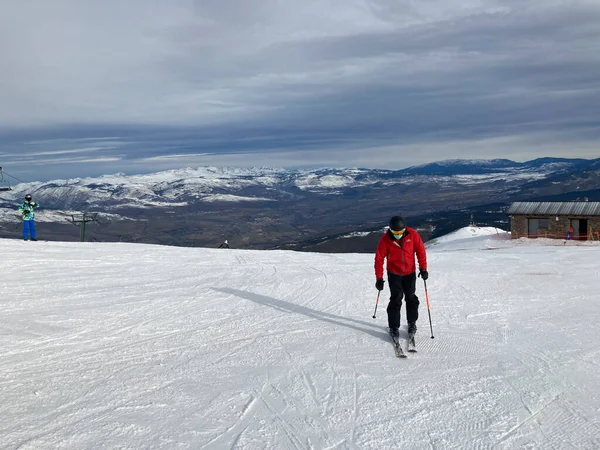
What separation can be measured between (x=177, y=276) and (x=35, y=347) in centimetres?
680

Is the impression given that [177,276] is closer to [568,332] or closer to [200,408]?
[200,408]

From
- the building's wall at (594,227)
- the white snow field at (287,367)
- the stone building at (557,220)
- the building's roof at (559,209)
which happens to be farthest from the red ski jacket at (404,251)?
the building's roof at (559,209)

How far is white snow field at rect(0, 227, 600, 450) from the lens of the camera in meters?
4.95

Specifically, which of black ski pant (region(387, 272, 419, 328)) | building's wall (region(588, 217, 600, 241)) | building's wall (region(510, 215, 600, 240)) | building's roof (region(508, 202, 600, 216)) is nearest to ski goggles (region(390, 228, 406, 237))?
→ black ski pant (region(387, 272, 419, 328))

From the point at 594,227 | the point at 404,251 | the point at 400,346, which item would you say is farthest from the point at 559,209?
the point at 400,346

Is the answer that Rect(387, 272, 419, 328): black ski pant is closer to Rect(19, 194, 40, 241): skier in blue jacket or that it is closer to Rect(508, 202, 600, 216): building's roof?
Rect(19, 194, 40, 241): skier in blue jacket

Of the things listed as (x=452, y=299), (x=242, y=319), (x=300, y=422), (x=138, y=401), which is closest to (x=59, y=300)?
(x=242, y=319)

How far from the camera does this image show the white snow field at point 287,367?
16.3ft

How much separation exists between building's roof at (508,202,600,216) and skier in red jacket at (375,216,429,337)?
129 ft

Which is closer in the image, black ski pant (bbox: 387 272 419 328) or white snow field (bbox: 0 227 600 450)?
white snow field (bbox: 0 227 600 450)

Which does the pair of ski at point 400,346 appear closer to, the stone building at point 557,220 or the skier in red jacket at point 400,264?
the skier in red jacket at point 400,264

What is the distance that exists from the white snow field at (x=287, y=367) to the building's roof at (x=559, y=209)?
31914 mm

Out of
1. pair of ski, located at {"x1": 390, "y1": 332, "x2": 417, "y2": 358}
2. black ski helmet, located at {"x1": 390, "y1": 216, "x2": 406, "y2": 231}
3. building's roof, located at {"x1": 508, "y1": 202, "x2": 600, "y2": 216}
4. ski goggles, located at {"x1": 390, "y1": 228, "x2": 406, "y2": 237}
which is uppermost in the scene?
black ski helmet, located at {"x1": 390, "y1": 216, "x2": 406, "y2": 231}

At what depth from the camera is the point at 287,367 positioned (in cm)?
683
